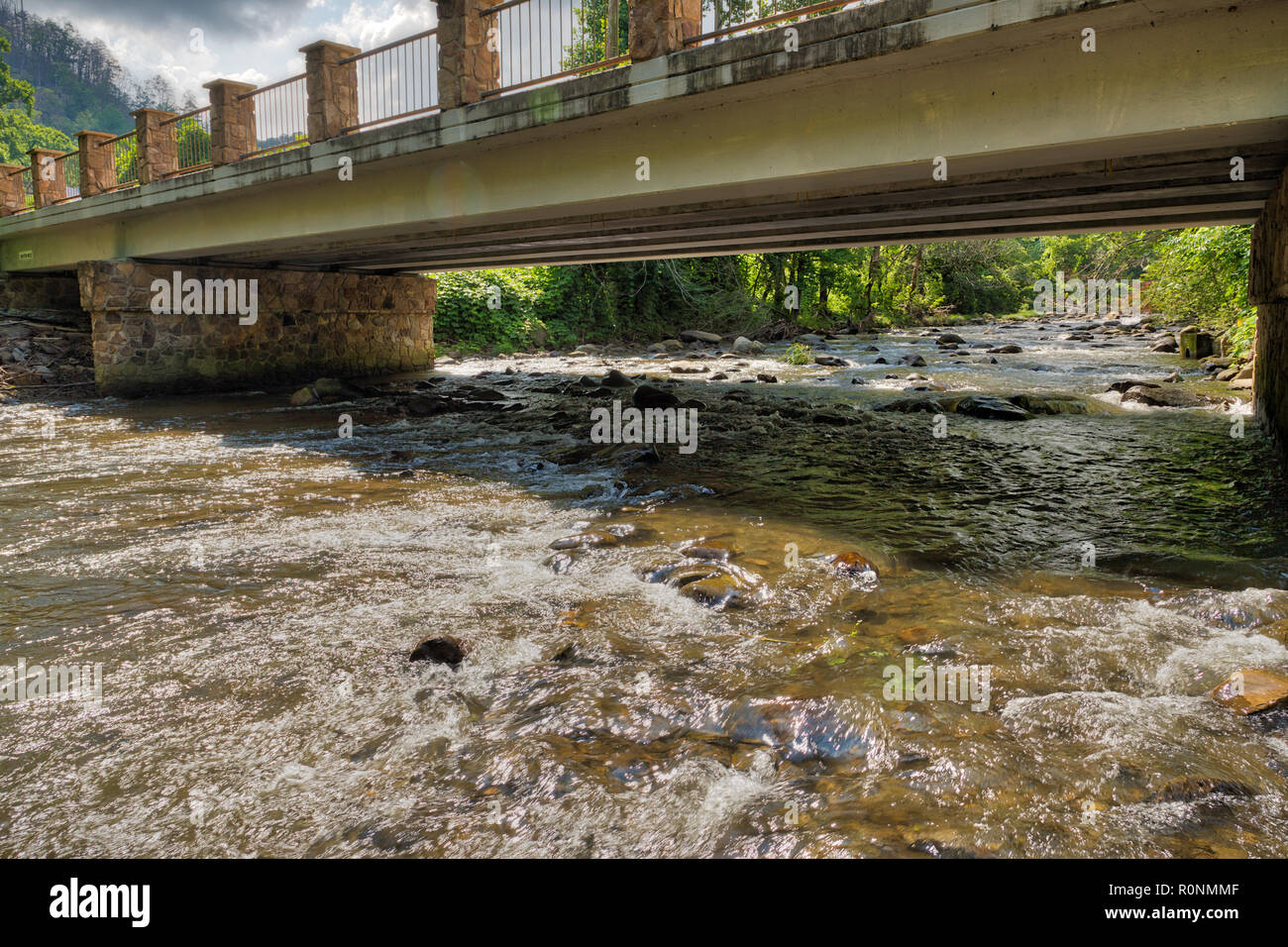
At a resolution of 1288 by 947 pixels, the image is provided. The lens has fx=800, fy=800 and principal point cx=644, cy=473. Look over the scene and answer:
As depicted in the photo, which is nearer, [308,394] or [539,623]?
[539,623]

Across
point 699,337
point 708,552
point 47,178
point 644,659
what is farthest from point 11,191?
point 644,659

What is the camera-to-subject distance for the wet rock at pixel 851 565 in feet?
17.5

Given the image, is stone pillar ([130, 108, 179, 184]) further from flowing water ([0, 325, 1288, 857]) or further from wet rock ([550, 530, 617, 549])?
wet rock ([550, 530, 617, 549])

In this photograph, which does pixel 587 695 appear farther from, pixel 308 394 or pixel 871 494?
pixel 308 394

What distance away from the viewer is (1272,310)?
8961mm

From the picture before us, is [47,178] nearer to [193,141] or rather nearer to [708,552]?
[193,141]

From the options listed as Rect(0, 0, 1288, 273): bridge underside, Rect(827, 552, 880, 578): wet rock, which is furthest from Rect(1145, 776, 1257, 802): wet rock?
Rect(0, 0, 1288, 273): bridge underside

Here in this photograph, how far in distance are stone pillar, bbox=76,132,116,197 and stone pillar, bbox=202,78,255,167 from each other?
505 cm

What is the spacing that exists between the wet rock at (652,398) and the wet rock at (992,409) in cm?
462

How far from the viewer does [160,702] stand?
3697mm

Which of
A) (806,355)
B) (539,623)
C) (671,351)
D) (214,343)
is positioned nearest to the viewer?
(539,623)

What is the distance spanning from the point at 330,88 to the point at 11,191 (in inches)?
559
